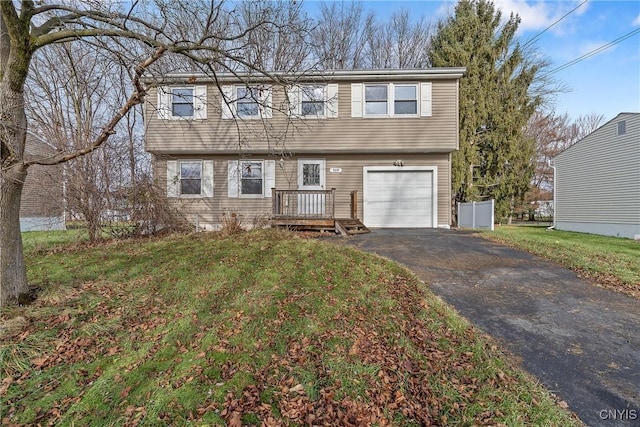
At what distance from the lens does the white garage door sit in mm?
11594

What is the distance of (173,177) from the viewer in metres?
11.7

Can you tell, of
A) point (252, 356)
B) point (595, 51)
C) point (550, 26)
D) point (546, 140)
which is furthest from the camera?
point (546, 140)

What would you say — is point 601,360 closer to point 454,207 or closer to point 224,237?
point 224,237

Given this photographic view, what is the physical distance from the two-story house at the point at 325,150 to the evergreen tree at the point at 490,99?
6.85m

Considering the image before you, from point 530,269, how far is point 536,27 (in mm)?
20975

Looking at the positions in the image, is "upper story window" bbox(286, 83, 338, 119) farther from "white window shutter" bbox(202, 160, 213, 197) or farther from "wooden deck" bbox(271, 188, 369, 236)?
"white window shutter" bbox(202, 160, 213, 197)

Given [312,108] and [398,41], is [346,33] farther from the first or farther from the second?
[312,108]

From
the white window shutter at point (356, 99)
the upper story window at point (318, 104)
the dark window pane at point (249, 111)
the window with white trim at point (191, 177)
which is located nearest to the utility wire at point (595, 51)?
the white window shutter at point (356, 99)

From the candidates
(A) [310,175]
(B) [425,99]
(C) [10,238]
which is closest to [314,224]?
(A) [310,175]

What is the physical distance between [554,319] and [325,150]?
8628 millimetres

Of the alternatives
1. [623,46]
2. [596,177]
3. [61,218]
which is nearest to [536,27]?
[623,46]

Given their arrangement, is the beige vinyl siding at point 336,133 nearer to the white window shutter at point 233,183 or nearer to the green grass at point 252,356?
the white window shutter at point 233,183

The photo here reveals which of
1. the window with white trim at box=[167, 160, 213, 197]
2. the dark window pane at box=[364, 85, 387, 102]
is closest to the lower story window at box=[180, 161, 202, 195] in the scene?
the window with white trim at box=[167, 160, 213, 197]

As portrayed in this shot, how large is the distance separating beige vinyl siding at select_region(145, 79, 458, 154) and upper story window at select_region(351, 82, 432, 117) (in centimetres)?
→ 20
